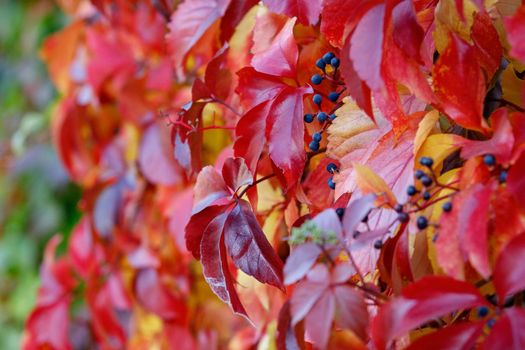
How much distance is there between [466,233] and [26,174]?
170 cm

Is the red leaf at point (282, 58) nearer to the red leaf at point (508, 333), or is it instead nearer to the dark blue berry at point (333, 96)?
the dark blue berry at point (333, 96)

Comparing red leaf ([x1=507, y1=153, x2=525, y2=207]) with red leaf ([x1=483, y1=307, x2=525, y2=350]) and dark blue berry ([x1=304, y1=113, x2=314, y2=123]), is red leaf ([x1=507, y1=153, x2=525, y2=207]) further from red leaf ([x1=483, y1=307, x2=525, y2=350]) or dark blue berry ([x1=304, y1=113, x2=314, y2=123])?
dark blue berry ([x1=304, y1=113, x2=314, y2=123])

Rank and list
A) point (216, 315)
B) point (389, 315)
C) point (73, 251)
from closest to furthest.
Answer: point (389, 315) → point (216, 315) → point (73, 251)

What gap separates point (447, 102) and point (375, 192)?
9cm

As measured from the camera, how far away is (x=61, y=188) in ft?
6.40

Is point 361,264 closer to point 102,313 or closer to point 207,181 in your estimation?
point 207,181

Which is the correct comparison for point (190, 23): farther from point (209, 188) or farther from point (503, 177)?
point (503, 177)

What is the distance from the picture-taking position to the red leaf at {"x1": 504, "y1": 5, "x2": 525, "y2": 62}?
17.3 inches

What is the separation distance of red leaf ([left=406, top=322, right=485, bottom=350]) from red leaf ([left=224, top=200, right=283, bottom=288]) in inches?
6.8

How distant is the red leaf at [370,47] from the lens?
479 mm

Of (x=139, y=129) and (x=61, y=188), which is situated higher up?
(x=139, y=129)

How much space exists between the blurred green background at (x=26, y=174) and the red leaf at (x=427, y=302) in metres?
1.51

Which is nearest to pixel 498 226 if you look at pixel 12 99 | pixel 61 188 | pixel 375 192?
pixel 375 192

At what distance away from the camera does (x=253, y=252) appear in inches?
23.7
